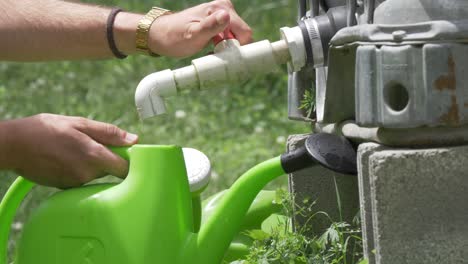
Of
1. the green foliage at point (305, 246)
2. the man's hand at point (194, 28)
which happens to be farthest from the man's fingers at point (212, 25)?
the green foliage at point (305, 246)

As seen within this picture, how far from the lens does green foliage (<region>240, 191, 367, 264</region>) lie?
6.34ft

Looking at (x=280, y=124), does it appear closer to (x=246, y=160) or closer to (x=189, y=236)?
(x=246, y=160)

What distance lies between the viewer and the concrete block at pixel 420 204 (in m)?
1.68

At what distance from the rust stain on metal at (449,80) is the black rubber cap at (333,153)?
0.26 m

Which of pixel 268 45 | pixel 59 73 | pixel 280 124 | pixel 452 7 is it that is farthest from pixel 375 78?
pixel 59 73

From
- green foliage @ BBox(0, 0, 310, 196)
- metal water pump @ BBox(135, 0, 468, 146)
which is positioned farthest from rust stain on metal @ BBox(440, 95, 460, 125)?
green foliage @ BBox(0, 0, 310, 196)

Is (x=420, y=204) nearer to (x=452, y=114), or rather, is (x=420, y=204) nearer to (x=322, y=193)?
(x=452, y=114)

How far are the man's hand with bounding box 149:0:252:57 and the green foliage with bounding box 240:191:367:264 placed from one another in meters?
0.38

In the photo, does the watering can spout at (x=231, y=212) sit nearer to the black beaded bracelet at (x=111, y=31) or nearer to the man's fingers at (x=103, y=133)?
the man's fingers at (x=103, y=133)

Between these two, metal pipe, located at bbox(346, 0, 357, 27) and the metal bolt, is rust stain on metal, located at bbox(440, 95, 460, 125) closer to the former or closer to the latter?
the metal bolt

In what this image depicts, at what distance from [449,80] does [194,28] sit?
23.0 inches

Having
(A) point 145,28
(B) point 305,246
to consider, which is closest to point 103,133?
(A) point 145,28

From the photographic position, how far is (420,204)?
Answer: 1.69m

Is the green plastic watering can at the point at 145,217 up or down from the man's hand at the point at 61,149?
down
